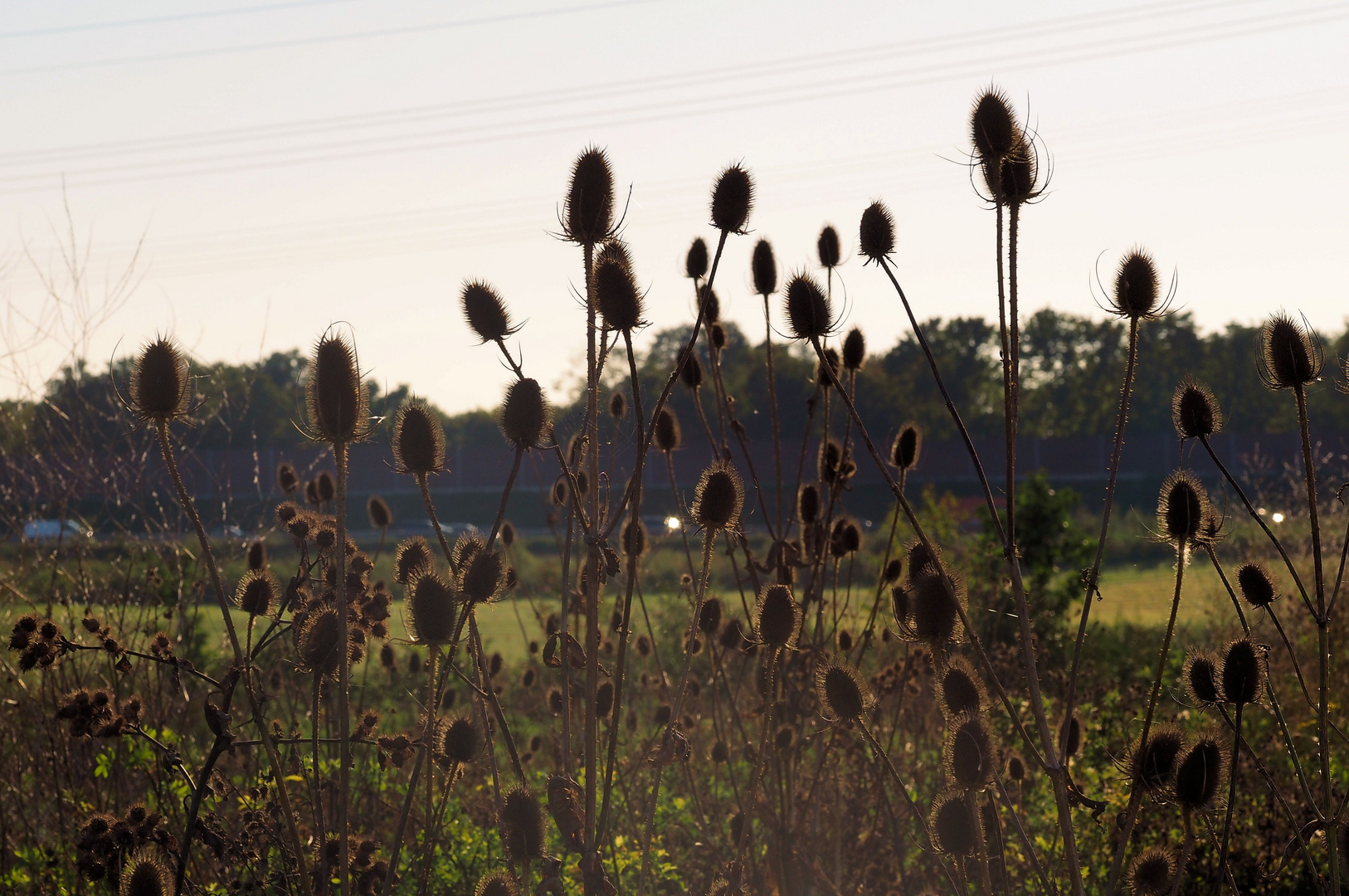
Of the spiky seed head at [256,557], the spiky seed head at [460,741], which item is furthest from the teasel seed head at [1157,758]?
the spiky seed head at [256,557]

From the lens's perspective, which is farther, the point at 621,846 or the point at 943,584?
the point at 621,846

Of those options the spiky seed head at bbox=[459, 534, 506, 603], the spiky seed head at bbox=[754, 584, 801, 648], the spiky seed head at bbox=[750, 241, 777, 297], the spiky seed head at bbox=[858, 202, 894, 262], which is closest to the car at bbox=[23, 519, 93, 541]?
the spiky seed head at bbox=[750, 241, 777, 297]

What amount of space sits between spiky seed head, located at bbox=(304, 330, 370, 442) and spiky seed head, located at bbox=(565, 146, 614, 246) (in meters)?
0.51

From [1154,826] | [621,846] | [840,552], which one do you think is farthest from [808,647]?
[1154,826]

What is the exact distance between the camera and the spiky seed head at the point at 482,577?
2.47 metres

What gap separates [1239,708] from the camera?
290 centimetres

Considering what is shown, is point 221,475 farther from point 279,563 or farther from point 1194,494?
point 279,563

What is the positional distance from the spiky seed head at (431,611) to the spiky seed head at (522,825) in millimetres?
371

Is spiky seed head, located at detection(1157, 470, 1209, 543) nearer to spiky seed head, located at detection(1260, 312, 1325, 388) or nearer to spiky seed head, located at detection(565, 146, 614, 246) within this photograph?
spiky seed head, located at detection(1260, 312, 1325, 388)

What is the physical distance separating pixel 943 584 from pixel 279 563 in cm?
1531

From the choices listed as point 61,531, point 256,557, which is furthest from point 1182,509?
point 61,531

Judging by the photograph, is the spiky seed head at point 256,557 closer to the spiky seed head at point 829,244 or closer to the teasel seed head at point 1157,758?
the spiky seed head at point 829,244

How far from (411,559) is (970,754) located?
1.35 m

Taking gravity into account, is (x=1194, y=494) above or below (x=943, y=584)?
above
